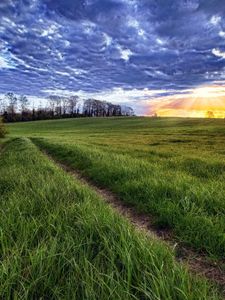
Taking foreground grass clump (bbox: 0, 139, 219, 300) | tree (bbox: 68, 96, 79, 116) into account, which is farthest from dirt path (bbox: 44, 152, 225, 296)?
tree (bbox: 68, 96, 79, 116)

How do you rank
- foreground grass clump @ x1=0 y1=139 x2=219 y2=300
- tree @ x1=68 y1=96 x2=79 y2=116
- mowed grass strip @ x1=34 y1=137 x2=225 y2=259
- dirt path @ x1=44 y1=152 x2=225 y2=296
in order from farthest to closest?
tree @ x1=68 y1=96 x2=79 y2=116
mowed grass strip @ x1=34 y1=137 x2=225 y2=259
dirt path @ x1=44 y1=152 x2=225 y2=296
foreground grass clump @ x1=0 y1=139 x2=219 y2=300

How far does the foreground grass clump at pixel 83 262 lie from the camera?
8.45 ft

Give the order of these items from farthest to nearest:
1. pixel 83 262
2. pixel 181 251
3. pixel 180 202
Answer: pixel 180 202 → pixel 181 251 → pixel 83 262

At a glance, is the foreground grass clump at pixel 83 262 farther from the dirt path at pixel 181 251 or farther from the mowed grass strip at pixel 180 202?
the mowed grass strip at pixel 180 202

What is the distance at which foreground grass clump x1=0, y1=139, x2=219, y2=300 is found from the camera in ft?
8.45

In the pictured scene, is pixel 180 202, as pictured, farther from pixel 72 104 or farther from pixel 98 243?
pixel 72 104

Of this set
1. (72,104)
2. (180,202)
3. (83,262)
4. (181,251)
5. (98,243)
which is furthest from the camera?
(72,104)

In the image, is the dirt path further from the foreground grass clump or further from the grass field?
the foreground grass clump

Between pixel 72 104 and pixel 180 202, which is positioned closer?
pixel 180 202

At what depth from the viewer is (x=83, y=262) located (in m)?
3.05

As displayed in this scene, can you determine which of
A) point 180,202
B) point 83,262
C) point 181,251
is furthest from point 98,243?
point 180,202

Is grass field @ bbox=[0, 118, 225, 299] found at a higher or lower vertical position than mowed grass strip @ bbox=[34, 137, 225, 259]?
higher

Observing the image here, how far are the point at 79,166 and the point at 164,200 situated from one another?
23.6 ft

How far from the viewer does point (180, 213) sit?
532 cm
